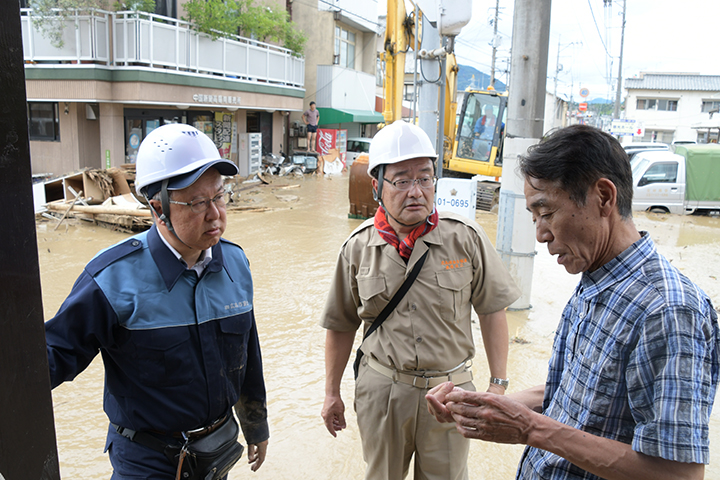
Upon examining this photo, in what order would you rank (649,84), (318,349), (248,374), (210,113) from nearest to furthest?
(248,374), (318,349), (210,113), (649,84)

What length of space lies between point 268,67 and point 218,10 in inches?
162

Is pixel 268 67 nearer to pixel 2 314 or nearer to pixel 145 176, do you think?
pixel 145 176

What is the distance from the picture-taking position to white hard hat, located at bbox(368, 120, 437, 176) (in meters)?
2.81

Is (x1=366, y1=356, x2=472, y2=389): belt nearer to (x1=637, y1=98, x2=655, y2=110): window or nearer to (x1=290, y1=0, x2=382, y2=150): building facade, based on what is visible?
(x1=290, y1=0, x2=382, y2=150): building facade

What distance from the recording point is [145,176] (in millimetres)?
2188

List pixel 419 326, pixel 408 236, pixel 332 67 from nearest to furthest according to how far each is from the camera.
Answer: pixel 419 326
pixel 408 236
pixel 332 67

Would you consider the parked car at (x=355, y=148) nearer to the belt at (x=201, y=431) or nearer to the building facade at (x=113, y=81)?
the building facade at (x=113, y=81)

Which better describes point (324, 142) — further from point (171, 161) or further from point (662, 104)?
point (662, 104)

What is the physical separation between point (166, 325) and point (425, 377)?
124 cm

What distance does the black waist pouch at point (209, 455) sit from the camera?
7.07ft

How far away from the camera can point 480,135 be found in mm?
14117

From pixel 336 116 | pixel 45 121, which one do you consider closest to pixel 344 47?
pixel 336 116

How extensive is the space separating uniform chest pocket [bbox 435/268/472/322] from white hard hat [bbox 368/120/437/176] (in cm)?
63

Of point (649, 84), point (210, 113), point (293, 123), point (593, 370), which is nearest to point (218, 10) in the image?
point (210, 113)
